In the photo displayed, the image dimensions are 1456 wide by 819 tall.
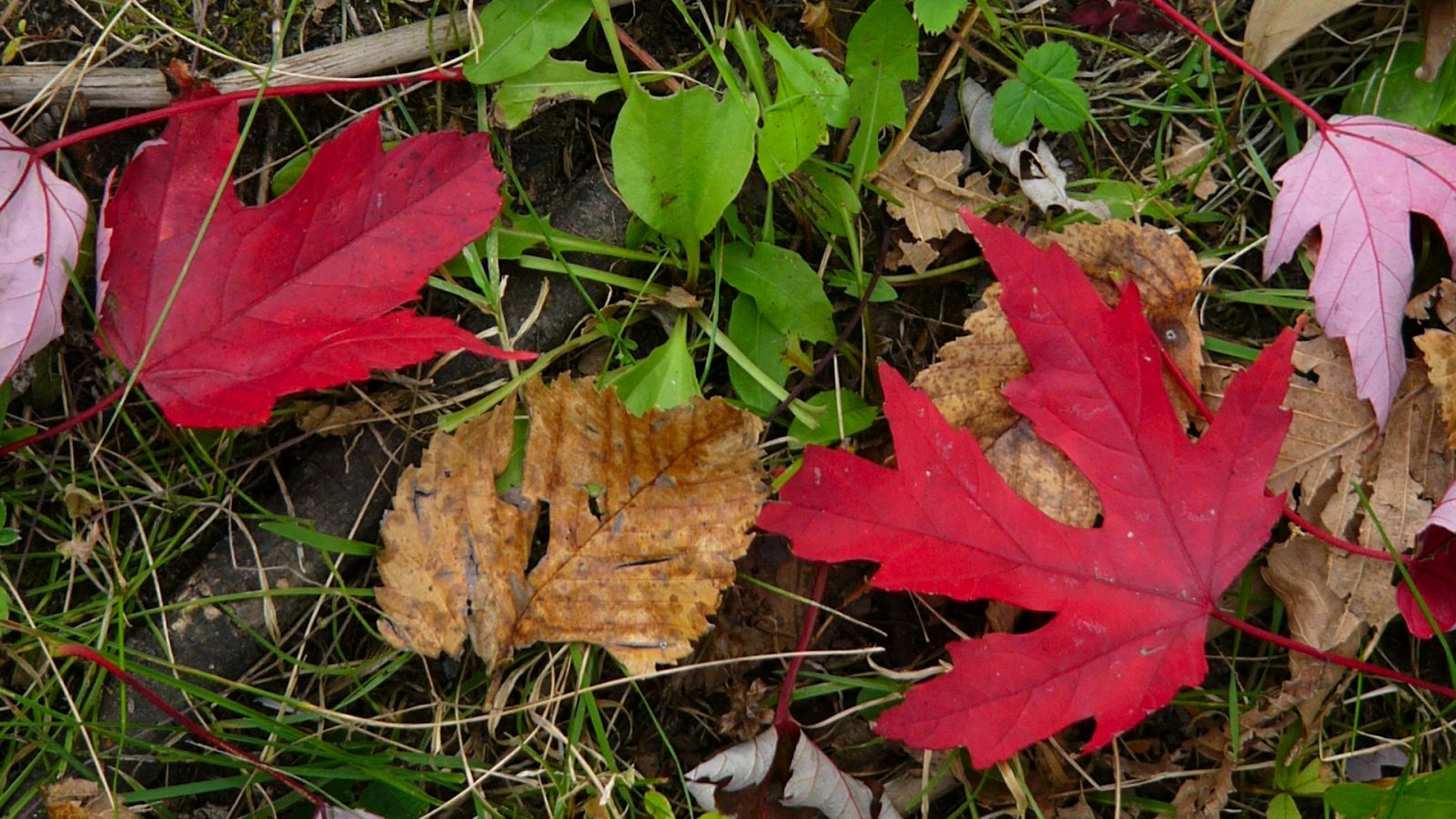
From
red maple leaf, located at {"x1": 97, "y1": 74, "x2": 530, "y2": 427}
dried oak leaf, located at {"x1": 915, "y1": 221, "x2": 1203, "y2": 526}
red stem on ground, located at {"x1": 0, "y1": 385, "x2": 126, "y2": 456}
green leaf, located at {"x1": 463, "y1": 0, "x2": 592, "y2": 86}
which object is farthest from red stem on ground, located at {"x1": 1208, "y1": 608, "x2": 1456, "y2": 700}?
red stem on ground, located at {"x1": 0, "y1": 385, "x2": 126, "y2": 456}

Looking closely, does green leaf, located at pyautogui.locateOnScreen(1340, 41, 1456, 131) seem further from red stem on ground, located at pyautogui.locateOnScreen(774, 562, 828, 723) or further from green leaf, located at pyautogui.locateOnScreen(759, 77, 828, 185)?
red stem on ground, located at pyautogui.locateOnScreen(774, 562, 828, 723)

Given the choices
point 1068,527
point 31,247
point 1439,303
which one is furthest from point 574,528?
point 1439,303

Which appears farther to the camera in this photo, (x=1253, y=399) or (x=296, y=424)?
(x=296, y=424)

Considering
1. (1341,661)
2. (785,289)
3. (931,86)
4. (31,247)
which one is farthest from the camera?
(931,86)

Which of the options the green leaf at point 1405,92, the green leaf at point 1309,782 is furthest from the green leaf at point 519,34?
the green leaf at point 1309,782

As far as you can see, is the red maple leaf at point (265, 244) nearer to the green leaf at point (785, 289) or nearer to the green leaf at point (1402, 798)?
the green leaf at point (785, 289)

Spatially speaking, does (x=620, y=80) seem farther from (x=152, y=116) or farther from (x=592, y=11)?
(x=152, y=116)

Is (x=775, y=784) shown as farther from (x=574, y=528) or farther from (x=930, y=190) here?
(x=930, y=190)

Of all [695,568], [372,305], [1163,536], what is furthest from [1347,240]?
[372,305]
